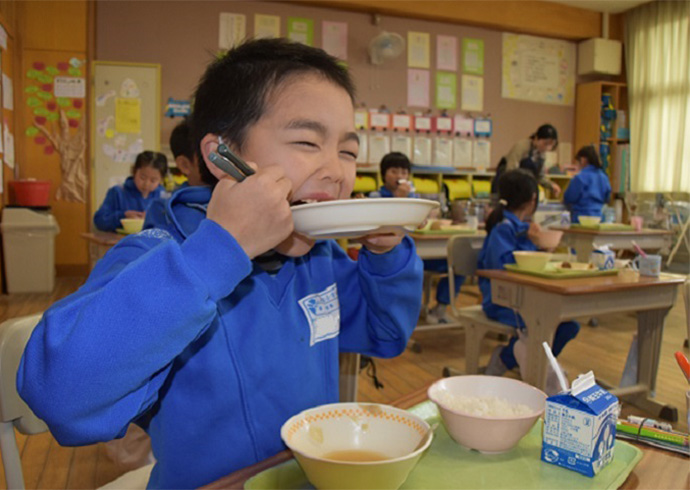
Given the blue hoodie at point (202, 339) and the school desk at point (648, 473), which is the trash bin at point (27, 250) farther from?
the school desk at point (648, 473)

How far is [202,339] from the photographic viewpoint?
812 millimetres

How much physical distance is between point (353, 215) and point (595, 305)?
1.89 metres

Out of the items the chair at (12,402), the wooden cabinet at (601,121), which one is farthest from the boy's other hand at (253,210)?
the wooden cabinet at (601,121)

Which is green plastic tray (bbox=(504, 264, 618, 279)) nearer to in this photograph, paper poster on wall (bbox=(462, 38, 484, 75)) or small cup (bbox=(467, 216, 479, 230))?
small cup (bbox=(467, 216, 479, 230))

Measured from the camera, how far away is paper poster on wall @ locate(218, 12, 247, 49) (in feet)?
20.7

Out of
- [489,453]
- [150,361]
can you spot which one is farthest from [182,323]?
[489,453]

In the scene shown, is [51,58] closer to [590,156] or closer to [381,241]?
[590,156]

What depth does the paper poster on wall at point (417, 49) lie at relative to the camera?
7125mm

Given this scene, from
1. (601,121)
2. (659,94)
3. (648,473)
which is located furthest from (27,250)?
(659,94)

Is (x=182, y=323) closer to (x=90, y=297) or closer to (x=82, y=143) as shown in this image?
(x=90, y=297)

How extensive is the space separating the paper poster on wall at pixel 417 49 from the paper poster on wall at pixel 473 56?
1.89ft

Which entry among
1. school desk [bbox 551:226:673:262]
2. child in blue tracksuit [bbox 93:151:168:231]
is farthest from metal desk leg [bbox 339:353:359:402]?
school desk [bbox 551:226:673:262]

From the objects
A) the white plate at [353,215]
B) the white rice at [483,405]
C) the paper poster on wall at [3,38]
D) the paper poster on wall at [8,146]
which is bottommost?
the white rice at [483,405]

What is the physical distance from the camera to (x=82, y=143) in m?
5.84
